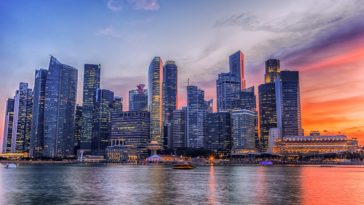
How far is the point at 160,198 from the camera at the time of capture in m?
66.7

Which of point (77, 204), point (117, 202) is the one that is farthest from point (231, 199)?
point (77, 204)

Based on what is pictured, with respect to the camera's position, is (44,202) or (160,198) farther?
(160,198)

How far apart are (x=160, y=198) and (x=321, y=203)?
25704 mm

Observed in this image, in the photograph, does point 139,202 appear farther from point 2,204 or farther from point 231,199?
point 2,204

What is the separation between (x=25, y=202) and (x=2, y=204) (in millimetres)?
3528

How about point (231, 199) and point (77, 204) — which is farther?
point (231, 199)

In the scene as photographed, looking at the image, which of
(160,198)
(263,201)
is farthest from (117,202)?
(263,201)

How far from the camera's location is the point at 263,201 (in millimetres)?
62125

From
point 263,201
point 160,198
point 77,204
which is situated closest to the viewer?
point 77,204

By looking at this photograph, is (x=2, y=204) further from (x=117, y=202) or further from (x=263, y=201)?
(x=263, y=201)

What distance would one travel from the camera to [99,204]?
192ft

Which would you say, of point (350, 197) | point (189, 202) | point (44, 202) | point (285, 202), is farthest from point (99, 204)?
point (350, 197)

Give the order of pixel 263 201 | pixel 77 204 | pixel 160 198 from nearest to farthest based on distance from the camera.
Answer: pixel 77 204, pixel 263 201, pixel 160 198

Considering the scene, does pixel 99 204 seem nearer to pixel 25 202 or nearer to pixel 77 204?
pixel 77 204
